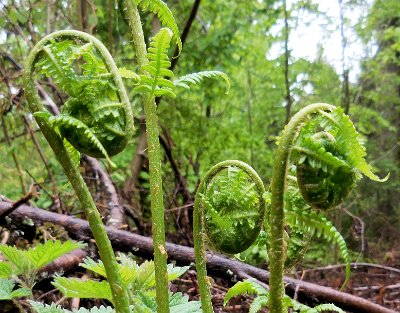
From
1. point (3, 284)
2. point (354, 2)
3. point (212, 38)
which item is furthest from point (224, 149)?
point (3, 284)

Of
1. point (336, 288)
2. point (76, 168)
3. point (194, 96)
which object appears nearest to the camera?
point (76, 168)

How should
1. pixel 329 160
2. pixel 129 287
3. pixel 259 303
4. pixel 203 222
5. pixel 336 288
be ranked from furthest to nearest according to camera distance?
1. pixel 336 288
2. pixel 129 287
3. pixel 203 222
4. pixel 259 303
5. pixel 329 160

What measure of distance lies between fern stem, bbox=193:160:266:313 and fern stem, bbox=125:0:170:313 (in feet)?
0.49

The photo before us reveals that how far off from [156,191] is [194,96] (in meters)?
5.13

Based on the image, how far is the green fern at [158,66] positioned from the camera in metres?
0.97

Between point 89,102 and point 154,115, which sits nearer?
point 89,102

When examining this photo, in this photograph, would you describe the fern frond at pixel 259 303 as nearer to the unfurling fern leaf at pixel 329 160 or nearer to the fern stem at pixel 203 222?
the fern stem at pixel 203 222

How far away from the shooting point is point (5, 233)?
2.76 meters

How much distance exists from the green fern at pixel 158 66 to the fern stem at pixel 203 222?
24cm

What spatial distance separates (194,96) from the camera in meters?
6.08

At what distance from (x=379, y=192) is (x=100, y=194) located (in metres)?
8.81

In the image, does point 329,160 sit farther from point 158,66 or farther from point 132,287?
point 132,287

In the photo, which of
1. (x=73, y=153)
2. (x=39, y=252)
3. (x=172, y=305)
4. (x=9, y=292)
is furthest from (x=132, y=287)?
(x=73, y=153)

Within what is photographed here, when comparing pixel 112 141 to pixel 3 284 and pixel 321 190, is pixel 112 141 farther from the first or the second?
pixel 3 284
